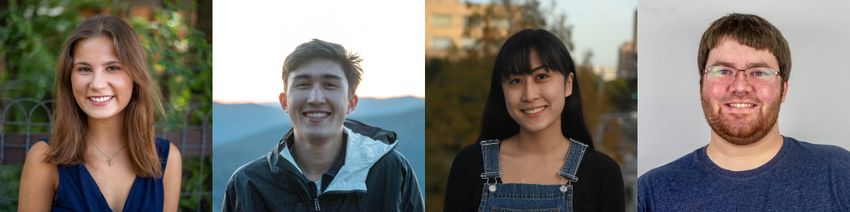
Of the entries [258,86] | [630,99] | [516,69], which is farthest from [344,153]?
[630,99]

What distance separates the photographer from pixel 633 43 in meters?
3.84

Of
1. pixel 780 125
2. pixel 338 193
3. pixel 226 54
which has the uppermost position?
pixel 226 54

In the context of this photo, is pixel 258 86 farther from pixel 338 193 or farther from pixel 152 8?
pixel 152 8

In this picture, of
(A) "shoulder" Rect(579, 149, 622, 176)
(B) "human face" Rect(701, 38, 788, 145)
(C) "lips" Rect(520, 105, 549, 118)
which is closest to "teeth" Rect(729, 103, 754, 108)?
(B) "human face" Rect(701, 38, 788, 145)

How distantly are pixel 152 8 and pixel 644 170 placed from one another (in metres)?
2.44

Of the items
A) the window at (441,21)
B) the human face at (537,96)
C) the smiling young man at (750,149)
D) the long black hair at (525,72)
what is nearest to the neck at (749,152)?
the smiling young man at (750,149)

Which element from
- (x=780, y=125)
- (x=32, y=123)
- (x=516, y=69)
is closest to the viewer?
(x=516, y=69)

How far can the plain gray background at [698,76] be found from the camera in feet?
13.6

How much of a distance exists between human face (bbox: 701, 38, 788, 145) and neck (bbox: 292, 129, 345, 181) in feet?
5.01

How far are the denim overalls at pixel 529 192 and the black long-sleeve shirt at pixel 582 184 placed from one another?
24 millimetres

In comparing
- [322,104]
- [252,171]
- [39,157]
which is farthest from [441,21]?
[39,157]

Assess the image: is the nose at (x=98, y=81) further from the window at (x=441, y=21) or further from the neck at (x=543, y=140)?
the neck at (x=543, y=140)

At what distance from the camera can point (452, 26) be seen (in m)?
3.82

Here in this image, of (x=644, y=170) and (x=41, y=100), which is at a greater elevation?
(x=41, y=100)
